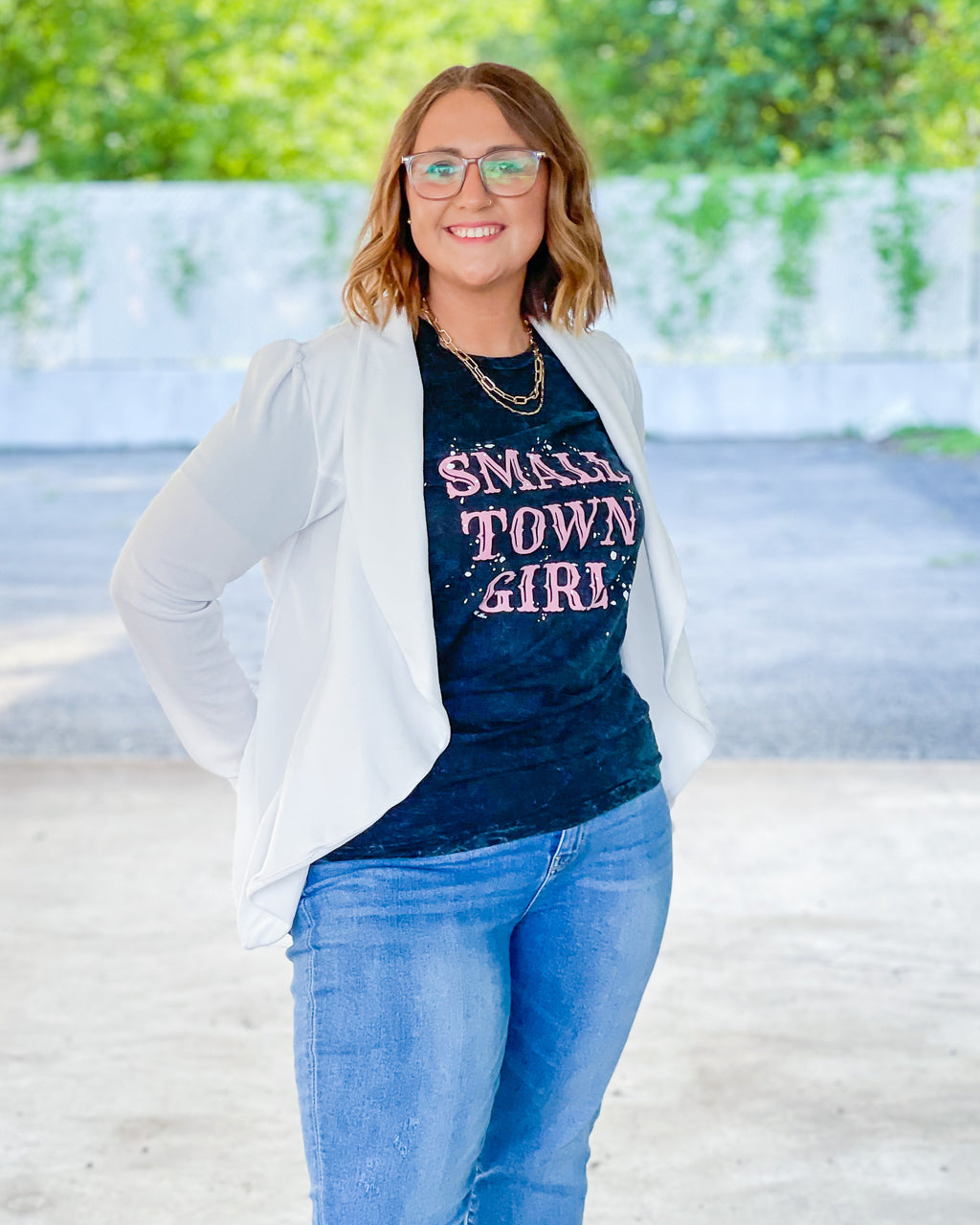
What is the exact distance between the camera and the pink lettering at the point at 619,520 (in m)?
1.86

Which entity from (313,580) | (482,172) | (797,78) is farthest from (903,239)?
(313,580)

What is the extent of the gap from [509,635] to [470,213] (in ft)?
1.64

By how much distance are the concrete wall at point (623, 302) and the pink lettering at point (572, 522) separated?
12645 millimetres

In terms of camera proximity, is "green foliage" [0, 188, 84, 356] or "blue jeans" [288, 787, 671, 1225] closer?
"blue jeans" [288, 787, 671, 1225]

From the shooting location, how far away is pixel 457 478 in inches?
69.9

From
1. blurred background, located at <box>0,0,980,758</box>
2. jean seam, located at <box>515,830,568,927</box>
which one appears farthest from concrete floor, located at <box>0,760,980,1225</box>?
jean seam, located at <box>515,830,568,927</box>

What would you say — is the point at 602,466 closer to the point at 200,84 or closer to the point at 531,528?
the point at 531,528

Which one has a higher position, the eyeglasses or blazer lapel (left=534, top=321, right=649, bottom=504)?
the eyeglasses

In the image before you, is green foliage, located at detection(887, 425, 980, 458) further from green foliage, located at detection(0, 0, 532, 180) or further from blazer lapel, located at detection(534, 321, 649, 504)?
blazer lapel, located at detection(534, 321, 649, 504)

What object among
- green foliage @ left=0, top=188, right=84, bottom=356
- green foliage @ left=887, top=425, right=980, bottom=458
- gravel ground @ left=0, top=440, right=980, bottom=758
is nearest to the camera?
gravel ground @ left=0, top=440, right=980, bottom=758

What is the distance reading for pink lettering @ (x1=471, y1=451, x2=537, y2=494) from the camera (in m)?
1.78

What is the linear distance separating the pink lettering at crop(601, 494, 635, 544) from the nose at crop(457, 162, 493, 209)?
1.22 ft

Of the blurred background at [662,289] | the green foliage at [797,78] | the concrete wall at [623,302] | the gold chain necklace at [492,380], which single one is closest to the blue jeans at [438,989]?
the gold chain necklace at [492,380]

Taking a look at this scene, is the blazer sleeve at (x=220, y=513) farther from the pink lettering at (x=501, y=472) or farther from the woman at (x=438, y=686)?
the pink lettering at (x=501, y=472)
